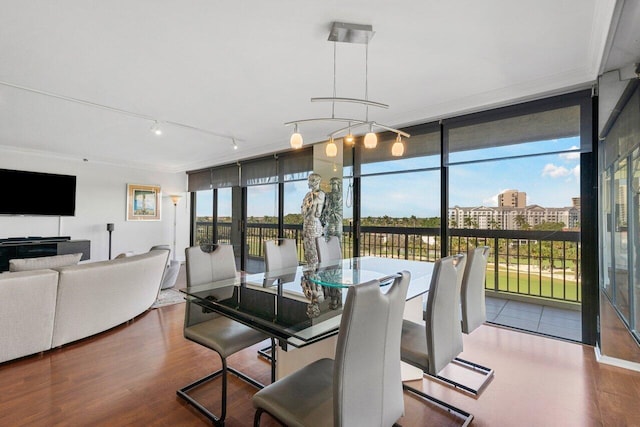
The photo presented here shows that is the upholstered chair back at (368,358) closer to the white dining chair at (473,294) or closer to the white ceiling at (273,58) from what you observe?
the white dining chair at (473,294)

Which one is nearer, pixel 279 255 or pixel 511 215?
pixel 279 255

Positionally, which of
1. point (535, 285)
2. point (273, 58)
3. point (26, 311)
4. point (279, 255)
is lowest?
point (535, 285)

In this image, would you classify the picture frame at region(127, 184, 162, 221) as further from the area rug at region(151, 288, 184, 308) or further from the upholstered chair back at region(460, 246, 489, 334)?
the upholstered chair back at region(460, 246, 489, 334)

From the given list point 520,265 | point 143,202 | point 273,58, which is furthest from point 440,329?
point 143,202

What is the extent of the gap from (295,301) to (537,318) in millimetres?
3135

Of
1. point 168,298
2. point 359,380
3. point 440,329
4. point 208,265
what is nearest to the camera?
point 359,380

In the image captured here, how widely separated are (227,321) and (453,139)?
3116mm

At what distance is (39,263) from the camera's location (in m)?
2.74

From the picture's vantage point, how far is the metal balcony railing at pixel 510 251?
143 inches

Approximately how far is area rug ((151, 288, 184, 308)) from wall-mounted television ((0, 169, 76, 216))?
10.5 ft

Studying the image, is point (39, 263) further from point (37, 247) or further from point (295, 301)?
point (37, 247)

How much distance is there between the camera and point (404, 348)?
5.55 ft

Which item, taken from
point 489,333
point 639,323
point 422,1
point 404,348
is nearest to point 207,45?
point 422,1

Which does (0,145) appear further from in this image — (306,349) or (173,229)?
(306,349)
